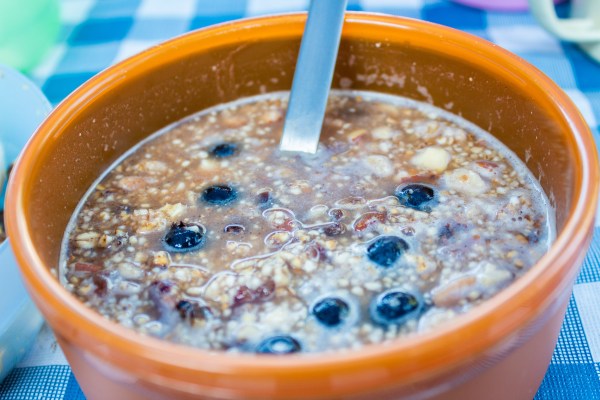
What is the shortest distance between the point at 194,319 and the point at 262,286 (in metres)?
0.07

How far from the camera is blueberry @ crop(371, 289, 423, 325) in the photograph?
2.16ft

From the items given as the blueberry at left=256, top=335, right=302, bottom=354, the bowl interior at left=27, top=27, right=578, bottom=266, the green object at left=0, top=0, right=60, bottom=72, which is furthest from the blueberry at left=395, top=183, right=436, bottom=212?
the green object at left=0, top=0, right=60, bottom=72

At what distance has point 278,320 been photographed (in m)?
0.66

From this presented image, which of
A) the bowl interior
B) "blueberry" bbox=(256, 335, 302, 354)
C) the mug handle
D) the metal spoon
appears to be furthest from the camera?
the mug handle

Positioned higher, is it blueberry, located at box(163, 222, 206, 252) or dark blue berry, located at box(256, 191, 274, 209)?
dark blue berry, located at box(256, 191, 274, 209)

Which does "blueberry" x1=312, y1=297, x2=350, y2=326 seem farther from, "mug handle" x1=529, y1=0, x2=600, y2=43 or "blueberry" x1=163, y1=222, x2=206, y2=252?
"mug handle" x1=529, y1=0, x2=600, y2=43

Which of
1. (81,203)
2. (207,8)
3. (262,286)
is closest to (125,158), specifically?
(81,203)

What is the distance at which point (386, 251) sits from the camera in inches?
28.2

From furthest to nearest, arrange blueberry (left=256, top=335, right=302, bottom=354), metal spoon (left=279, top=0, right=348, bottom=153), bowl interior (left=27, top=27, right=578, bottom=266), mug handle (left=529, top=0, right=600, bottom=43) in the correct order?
1. mug handle (left=529, top=0, right=600, bottom=43)
2. metal spoon (left=279, top=0, right=348, bottom=153)
3. bowl interior (left=27, top=27, right=578, bottom=266)
4. blueberry (left=256, top=335, right=302, bottom=354)

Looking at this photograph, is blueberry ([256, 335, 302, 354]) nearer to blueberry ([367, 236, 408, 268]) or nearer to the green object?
blueberry ([367, 236, 408, 268])

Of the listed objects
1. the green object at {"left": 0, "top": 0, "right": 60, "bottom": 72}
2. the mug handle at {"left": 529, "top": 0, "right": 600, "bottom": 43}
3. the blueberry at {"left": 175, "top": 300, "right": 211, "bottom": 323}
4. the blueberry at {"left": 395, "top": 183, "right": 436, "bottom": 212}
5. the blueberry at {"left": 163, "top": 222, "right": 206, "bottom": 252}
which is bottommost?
the green object at {"left": 0, "top": 0, "right": 60, "bottom": 72}

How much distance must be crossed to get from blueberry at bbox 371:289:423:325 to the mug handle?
28.2 inches

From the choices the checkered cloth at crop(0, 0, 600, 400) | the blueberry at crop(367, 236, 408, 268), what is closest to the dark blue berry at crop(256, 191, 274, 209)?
the blueberry at crop(367, 236, 408, 268)

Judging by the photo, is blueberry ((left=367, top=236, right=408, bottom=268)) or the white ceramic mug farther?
the white ceramic mug
